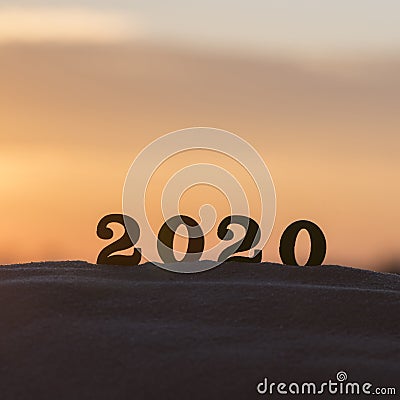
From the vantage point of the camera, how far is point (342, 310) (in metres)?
2.42

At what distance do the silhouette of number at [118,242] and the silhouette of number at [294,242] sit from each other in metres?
0.47

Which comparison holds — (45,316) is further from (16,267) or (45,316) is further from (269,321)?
(16,267)

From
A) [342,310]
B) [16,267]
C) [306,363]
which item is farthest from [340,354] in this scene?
[16,267]

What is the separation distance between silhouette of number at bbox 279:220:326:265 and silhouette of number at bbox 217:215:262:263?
0.09m

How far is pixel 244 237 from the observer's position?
112 inches

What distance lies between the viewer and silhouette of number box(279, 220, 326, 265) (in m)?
2.79

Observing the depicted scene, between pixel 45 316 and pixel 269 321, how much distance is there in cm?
58

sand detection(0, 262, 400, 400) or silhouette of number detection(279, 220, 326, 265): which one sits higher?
silhouette of number detection(279, 220, 326, 265)
